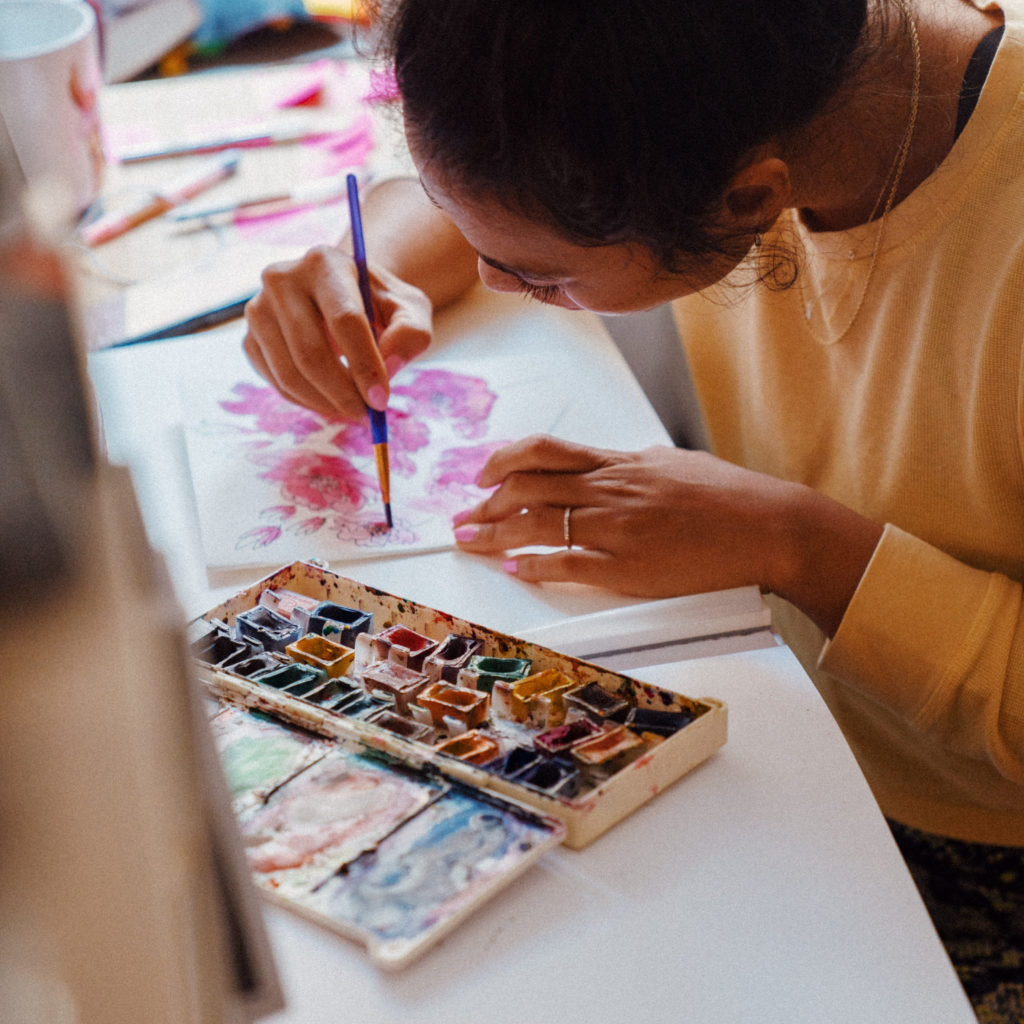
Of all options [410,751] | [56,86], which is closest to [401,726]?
[410,751]

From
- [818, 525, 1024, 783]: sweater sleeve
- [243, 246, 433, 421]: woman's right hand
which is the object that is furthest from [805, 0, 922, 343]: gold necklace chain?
[243, 246, 433, 421]: woman's right hand

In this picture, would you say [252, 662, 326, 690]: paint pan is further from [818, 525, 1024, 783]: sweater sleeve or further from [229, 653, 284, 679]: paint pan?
[818, 525, 1024, 783]: sweater sleeve

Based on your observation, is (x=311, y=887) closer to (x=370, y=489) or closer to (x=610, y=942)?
(x=610, y=942)

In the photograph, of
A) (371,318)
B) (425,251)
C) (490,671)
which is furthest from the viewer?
(425,251)

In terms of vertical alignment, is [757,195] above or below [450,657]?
above

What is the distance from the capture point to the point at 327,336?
85 cm

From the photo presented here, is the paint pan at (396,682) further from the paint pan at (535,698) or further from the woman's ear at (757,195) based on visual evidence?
the woman's ear at (757,195)

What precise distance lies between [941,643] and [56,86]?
0.88m

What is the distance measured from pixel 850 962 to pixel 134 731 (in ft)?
1.16

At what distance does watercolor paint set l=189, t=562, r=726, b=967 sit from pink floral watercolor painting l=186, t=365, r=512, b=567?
0.41 feet

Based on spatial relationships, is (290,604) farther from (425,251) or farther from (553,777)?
(425,251)

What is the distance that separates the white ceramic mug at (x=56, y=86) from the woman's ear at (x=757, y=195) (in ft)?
1.93

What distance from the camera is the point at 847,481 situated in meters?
0.88

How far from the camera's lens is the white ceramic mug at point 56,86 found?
3.24 feet
